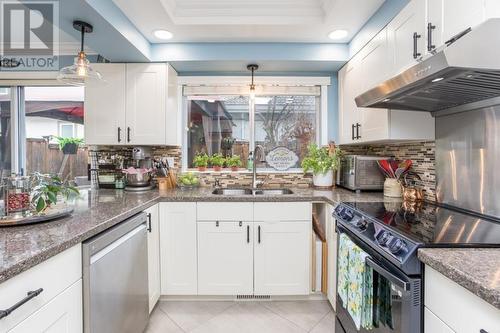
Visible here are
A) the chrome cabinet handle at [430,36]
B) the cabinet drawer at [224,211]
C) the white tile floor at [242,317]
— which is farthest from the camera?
the cabinet drawer at [224,211]

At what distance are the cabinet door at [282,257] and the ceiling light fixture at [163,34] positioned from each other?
5.83 feet

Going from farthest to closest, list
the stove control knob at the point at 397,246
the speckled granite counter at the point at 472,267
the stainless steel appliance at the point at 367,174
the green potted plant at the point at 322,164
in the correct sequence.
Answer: the green potted plant at the point at 322,164, the stainless steel appliance at the point at 367,174, the stove control knob at the point at 397,246, the speckled granite counter at the point at 472,267

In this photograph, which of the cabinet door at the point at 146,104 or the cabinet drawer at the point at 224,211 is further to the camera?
the cabinet door at the point at 146,104

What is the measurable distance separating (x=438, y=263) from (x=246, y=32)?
2.15m

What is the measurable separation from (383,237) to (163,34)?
7.46 ft

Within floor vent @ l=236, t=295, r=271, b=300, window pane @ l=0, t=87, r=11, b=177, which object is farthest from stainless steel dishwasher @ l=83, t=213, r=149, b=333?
window pane @ l=0, t=87, r=11, b=177

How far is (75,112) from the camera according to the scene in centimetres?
322

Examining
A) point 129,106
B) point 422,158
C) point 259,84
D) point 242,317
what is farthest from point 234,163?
point 422,158

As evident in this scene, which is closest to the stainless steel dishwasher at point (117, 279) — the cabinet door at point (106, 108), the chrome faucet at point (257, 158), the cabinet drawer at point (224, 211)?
the cabinet drawer at point (224, 211)

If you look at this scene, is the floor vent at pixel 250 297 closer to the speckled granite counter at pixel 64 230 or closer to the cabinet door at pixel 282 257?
the cabinet door at pixel 282 257

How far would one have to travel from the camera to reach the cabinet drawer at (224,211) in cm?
228

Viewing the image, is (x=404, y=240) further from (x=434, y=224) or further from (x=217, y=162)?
(x=217, y=162)

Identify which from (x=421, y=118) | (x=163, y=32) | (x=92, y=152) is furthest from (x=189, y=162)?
(x=421, y=118)

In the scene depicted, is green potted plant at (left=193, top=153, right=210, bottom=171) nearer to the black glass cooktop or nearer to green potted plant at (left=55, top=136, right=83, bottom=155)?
green potted plant at (left=55, top=136, right=83, bottom=155)
